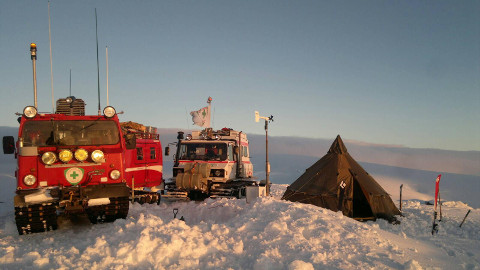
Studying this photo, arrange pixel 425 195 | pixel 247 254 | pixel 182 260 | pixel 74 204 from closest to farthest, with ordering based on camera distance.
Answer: pixel 182 260
pixel 247 254
pixel 74 204
pixel 425 195

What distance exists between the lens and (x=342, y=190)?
42.2 feet

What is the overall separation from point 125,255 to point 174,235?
99 cm

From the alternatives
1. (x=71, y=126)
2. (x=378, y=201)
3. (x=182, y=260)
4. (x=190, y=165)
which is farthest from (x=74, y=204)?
(x=378, y=201)

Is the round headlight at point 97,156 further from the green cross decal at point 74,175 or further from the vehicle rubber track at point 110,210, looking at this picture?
the vehicle rubber track at point 110,210

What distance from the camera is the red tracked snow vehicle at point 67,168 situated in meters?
7.34

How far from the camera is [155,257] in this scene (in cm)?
536

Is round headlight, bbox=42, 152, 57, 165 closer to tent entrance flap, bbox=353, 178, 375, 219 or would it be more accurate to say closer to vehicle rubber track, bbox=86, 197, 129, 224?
vehicle rubber track, bbox=86, 197, 129, 224

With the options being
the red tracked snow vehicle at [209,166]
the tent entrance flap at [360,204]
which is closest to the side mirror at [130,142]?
the red tracked snow vehicle at [209,166]

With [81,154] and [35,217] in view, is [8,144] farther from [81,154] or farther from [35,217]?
[35,217]

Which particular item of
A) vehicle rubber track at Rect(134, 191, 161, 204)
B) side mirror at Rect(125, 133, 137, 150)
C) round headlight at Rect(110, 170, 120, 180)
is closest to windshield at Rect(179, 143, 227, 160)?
vehicle rubber track at Rect(134, 191, 161, 204)

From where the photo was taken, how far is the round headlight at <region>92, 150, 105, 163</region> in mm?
7879

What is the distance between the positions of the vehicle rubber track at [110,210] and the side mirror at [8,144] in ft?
8.53

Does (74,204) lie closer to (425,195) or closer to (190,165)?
(190,165)

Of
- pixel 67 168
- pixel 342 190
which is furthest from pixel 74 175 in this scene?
pixel 342 190
